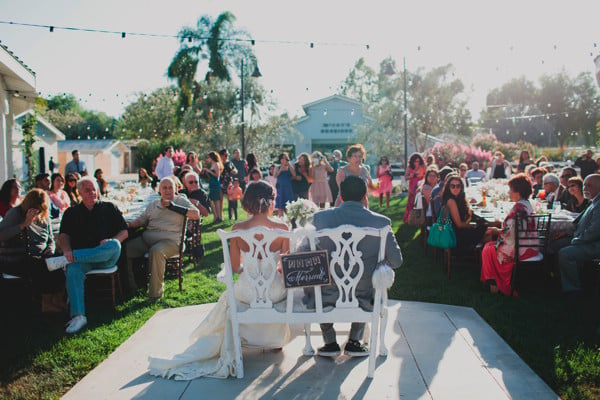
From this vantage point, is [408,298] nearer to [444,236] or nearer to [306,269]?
[444,236]

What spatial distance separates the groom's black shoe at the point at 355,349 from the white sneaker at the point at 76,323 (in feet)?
8.86

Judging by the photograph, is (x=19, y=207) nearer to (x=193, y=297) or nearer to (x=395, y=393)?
(x=193, y=297)

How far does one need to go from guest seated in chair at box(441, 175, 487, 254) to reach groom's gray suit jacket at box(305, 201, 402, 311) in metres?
3.45

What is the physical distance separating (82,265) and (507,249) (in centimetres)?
471

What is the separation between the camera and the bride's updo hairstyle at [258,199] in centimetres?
447

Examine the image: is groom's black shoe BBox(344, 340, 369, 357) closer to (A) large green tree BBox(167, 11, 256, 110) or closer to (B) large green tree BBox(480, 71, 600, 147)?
(A) large green tree BBox(167, 11, 256, 110)

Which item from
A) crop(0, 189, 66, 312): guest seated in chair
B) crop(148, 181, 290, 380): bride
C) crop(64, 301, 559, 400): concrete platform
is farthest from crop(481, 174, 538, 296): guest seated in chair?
crop(0, 189, 66, 312): guest seated in chair

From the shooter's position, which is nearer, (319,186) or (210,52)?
(319,186)

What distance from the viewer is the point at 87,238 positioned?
601 centimetres

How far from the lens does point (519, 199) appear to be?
6504 mm

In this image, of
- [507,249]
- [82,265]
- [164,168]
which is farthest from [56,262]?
[164,168]

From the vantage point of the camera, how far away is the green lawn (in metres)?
4.28

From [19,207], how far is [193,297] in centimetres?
217

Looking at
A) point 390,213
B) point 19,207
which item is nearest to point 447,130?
point 390,213
